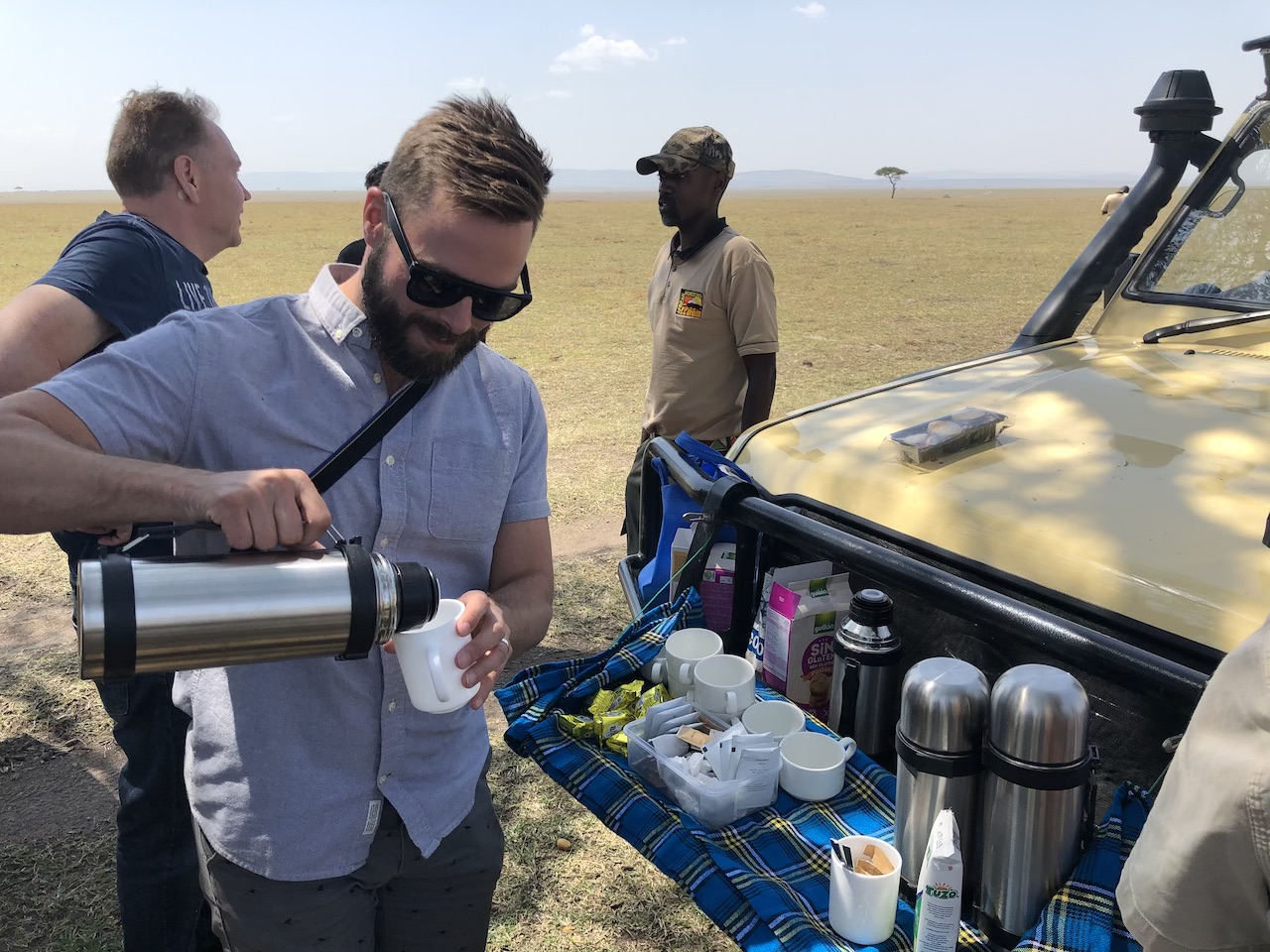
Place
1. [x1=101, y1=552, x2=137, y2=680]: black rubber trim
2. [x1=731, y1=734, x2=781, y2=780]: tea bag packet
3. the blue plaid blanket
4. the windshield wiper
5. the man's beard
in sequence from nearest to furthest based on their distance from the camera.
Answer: [x1=101, y1=552, x2=137, y2=680]: black rubber trim → the blue plaid blanket → the man's beard → [x1=731, y1=734, x2=781, y2=780]: tea bag packet → the windshield wiper

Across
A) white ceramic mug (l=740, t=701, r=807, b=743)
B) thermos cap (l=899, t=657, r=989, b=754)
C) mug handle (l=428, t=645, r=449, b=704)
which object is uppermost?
mug handle (l=428, t=645, r=449, b=704)

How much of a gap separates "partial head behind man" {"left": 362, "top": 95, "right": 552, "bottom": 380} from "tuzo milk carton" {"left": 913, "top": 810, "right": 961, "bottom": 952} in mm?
1120

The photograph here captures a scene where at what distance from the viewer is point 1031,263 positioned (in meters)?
22.5

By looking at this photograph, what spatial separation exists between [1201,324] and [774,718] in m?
1.93

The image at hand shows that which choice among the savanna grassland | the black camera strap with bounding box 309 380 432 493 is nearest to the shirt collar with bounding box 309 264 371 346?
the black camera strap with bounding box 309 380 432 493

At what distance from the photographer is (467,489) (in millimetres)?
1778

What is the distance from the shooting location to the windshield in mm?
3045

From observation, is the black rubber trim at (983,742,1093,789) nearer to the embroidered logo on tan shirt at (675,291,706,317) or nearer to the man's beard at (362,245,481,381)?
the man's beard at (362,245,481,381)

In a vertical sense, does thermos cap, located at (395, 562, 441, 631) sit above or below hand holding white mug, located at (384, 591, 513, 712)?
above

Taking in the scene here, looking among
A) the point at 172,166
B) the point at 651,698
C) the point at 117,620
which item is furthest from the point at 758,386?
the point at 117,620

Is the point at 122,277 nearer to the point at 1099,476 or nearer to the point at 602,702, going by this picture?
the point at 602,702

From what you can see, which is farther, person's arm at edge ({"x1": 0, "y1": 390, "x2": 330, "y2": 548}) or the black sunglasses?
the black sunglasses

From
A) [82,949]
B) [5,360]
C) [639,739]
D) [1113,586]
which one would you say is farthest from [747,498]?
[82,949]

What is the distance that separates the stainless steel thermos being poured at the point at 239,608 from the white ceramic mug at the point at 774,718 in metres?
0.84
